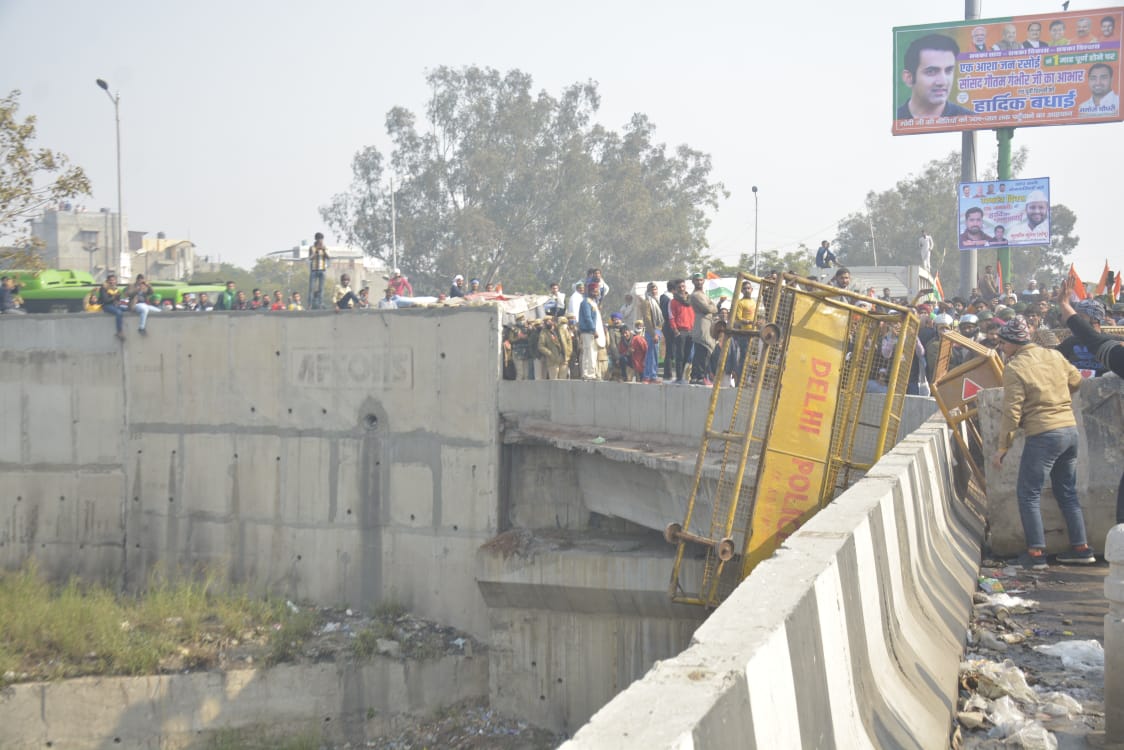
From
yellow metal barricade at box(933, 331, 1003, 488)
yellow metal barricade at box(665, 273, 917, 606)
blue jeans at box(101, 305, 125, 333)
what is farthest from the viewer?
blue jeans at box(101, 305, 125, 333)

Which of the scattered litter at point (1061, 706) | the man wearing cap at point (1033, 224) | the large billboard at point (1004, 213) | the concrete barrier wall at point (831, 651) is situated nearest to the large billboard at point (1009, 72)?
the large billboard at point (1004, 213)

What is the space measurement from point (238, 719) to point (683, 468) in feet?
23.7

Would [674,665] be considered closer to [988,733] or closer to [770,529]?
[988,733]

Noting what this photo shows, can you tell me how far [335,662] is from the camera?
1616 centimetres

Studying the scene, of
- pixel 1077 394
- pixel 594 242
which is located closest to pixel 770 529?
pixel 1077 394

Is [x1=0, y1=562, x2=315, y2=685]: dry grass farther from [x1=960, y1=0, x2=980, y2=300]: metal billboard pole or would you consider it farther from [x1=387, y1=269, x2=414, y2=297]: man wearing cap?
[x1=960, y1=0, x2=980, y2=300]: metal billboard pole

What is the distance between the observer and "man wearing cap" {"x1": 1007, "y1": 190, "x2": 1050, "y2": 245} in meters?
34.3

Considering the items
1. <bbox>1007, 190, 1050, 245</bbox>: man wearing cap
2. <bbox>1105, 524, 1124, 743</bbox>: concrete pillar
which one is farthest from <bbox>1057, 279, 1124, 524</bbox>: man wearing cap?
<bbox>1007, 190, 1050, 245</bbox>: man wearing cap

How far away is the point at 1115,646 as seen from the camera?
4.52 meters

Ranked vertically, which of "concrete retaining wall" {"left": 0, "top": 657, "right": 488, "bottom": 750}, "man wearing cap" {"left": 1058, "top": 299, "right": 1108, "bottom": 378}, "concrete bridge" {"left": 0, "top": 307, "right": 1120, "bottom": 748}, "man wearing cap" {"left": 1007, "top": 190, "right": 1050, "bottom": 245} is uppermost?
"man wearing cap" {"left": 1007, "top": 190, "right": 1050, "bottom": 245}

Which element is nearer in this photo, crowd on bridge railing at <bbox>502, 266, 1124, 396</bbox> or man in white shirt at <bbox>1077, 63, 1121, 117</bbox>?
crowd on bridge railing at <bbox>502, 266, 1124, 396</bbox>

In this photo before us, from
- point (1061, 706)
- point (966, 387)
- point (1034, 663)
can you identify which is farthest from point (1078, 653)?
point (966, 387)

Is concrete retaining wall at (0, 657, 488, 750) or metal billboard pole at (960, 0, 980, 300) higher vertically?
metal billboard pole at (960, 0, 980, 300)

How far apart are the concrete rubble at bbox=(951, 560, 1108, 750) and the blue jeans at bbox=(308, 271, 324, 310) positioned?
45.9ft
